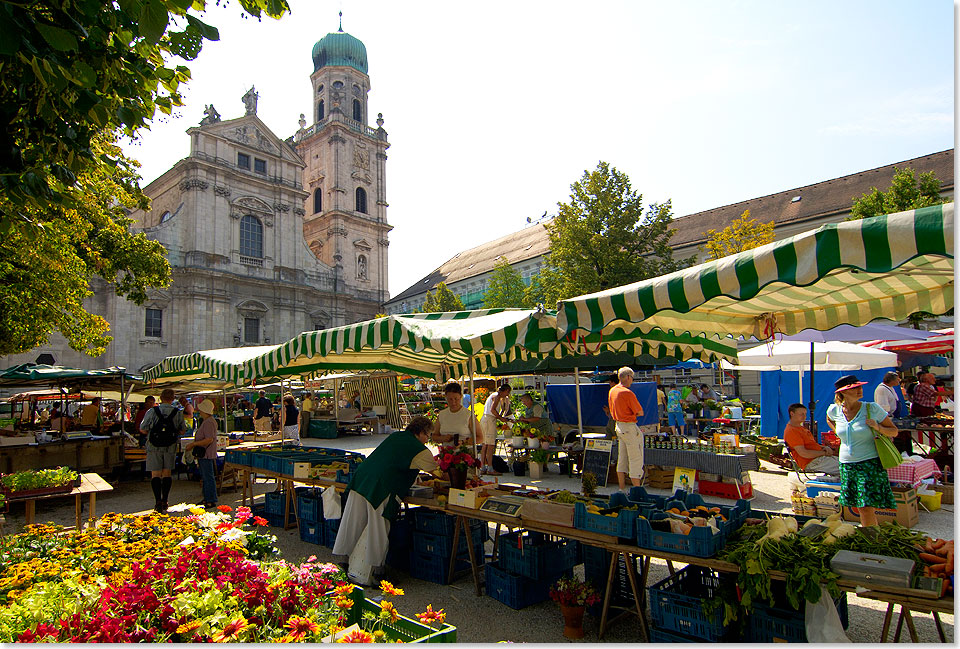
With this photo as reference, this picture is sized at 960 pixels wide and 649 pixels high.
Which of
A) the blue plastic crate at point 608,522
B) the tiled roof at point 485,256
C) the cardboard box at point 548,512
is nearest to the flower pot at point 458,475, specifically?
the cardboard box at point 548,512

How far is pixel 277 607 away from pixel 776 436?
14393 millimetres

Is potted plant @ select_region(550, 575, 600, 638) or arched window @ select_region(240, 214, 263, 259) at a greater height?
arched window @ select_region(240, 214, 263, 259)

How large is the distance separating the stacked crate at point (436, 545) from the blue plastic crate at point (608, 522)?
1597 millimetres

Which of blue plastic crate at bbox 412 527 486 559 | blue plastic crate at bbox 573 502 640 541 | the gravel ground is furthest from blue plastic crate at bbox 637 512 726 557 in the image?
blue plastic crate at bbox 412 527 486 559

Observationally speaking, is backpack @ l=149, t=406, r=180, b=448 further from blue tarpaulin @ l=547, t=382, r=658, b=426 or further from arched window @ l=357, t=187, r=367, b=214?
arched window @ l=357, t=187, r=367, b=214

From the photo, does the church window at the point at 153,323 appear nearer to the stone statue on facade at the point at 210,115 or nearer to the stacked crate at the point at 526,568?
the stone statue on facade at the point at 210,115

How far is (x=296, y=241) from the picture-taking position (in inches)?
1665

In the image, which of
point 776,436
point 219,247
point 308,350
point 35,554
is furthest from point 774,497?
point 219,247

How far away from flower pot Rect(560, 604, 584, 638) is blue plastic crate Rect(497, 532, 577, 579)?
60 cm

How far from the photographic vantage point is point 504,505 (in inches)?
204

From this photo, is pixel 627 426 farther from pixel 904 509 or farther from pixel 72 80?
pixel 72 80

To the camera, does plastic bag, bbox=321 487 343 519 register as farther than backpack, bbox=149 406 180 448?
No

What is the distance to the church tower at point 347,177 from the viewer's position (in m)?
47.8

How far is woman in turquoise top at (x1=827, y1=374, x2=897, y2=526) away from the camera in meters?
5.55
